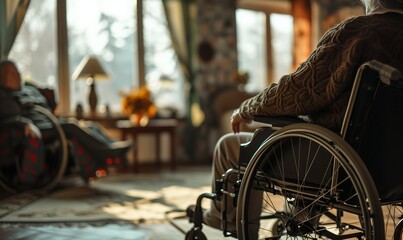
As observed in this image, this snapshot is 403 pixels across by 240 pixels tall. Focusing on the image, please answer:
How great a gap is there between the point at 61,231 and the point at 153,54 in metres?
3.88

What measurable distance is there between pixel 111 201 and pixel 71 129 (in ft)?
2.69

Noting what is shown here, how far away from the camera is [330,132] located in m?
1.54

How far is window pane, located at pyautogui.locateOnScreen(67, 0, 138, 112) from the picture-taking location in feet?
19.7

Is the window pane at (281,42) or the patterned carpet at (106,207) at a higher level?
the window pane at (281,42)

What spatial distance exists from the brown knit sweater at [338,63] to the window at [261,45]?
212 inches

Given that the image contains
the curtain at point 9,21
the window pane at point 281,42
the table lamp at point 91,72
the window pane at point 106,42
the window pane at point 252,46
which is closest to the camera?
the table lamp at point 91,72

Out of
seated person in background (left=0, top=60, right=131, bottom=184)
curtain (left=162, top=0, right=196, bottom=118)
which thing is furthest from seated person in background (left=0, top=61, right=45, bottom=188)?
curtain (left=162, top=0, right=196, bottom=118)

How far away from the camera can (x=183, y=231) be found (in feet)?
9.04

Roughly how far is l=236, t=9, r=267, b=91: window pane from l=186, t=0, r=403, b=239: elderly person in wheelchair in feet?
17.3

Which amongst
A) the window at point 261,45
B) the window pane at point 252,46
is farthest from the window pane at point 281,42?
the window pane at point 252,46

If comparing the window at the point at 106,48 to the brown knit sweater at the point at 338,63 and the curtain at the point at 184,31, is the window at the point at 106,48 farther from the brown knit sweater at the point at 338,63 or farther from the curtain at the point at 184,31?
the brown knit sweater at the point at 338,63

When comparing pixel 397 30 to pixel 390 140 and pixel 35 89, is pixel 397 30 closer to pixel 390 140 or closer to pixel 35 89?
pixel 390 140

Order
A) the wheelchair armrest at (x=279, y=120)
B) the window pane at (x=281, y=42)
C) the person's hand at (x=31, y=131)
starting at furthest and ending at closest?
the window pane at (x=281, y=42)
the person's hand at (x=31, y=131)
the wheelchair armrest at (x=279, y=120)

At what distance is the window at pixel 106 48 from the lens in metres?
5.83
